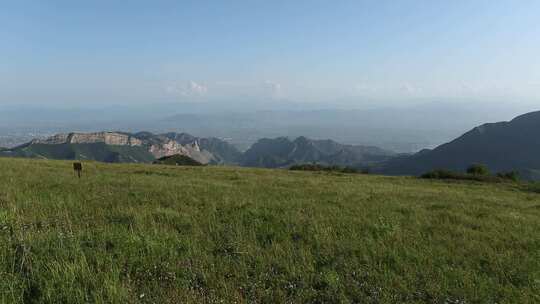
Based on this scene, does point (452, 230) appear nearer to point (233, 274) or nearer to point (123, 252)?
point (233, 274)

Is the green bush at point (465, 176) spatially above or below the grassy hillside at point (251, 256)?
below

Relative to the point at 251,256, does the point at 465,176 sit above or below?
below

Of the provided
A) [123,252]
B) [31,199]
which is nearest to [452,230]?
[123,252]

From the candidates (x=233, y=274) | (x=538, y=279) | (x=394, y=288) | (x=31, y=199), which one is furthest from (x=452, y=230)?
(x=31, y=199)

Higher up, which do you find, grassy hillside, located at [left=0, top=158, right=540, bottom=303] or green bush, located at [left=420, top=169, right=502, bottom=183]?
grassy hillside, located at [left=0, top=158, right=540, bottom=303]

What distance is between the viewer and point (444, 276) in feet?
18.0

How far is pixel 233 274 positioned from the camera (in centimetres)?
523

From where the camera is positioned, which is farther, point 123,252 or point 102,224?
point 102,224

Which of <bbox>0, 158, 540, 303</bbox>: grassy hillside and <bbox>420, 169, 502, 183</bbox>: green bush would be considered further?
<bbox>420, 169, 502, 183</bbox>: green bush

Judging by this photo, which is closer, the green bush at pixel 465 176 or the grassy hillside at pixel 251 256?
the grassy hillside at pixel 251 256

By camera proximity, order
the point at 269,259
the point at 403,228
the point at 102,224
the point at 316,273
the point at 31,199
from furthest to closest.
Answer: the point at 31,199
the point at 403,228
the point at 102,224
the point at 269,259
the point at 316,273

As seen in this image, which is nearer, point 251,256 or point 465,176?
point 251,256

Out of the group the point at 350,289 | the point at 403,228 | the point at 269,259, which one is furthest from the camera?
the point at 403,228

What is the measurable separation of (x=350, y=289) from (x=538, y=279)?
10.5 ft
